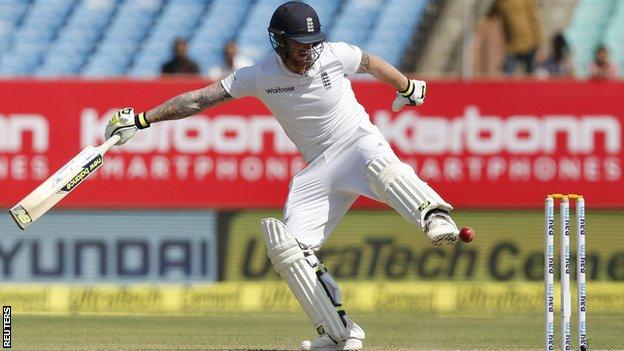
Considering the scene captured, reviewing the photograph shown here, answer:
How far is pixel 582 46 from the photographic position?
13578mm

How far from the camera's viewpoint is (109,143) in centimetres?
706

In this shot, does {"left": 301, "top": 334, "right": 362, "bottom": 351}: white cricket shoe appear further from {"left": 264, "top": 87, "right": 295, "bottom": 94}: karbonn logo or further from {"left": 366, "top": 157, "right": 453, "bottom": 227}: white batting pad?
{"left": 264, "top": 87, "right": 295, "bottom": 94}: karbonn logo

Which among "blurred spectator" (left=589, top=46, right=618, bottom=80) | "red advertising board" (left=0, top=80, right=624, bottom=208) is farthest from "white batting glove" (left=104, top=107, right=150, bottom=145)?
"blurred spectator" (left=589, top=46, right=618, bottom=80)

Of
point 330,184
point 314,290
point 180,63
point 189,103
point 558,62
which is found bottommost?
point 314,290

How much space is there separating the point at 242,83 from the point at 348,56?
0.56m

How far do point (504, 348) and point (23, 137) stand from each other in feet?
15.9

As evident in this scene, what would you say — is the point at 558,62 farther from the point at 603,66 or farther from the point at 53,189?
the point at 53,189

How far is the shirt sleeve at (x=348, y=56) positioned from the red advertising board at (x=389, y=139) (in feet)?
12.6

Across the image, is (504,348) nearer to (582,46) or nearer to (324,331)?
(324,331)

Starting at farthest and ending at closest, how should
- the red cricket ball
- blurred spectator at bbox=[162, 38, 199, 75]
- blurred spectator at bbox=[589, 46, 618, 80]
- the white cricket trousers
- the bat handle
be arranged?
blurred spectator at bbox=[162, 38, 199, 75], blurred spectator at bbox=[589, 46, 618, 80], the white cricket trousers, the bat handle, the red cricket ball

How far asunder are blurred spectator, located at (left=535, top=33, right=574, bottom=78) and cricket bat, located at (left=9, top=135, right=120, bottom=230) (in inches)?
233

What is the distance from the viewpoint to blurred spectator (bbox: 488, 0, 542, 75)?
39.9ft

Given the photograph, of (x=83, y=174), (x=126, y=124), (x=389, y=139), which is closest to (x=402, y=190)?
(x=126, y=124)

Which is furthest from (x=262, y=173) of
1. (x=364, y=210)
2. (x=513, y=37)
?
(x=513, y=37)
